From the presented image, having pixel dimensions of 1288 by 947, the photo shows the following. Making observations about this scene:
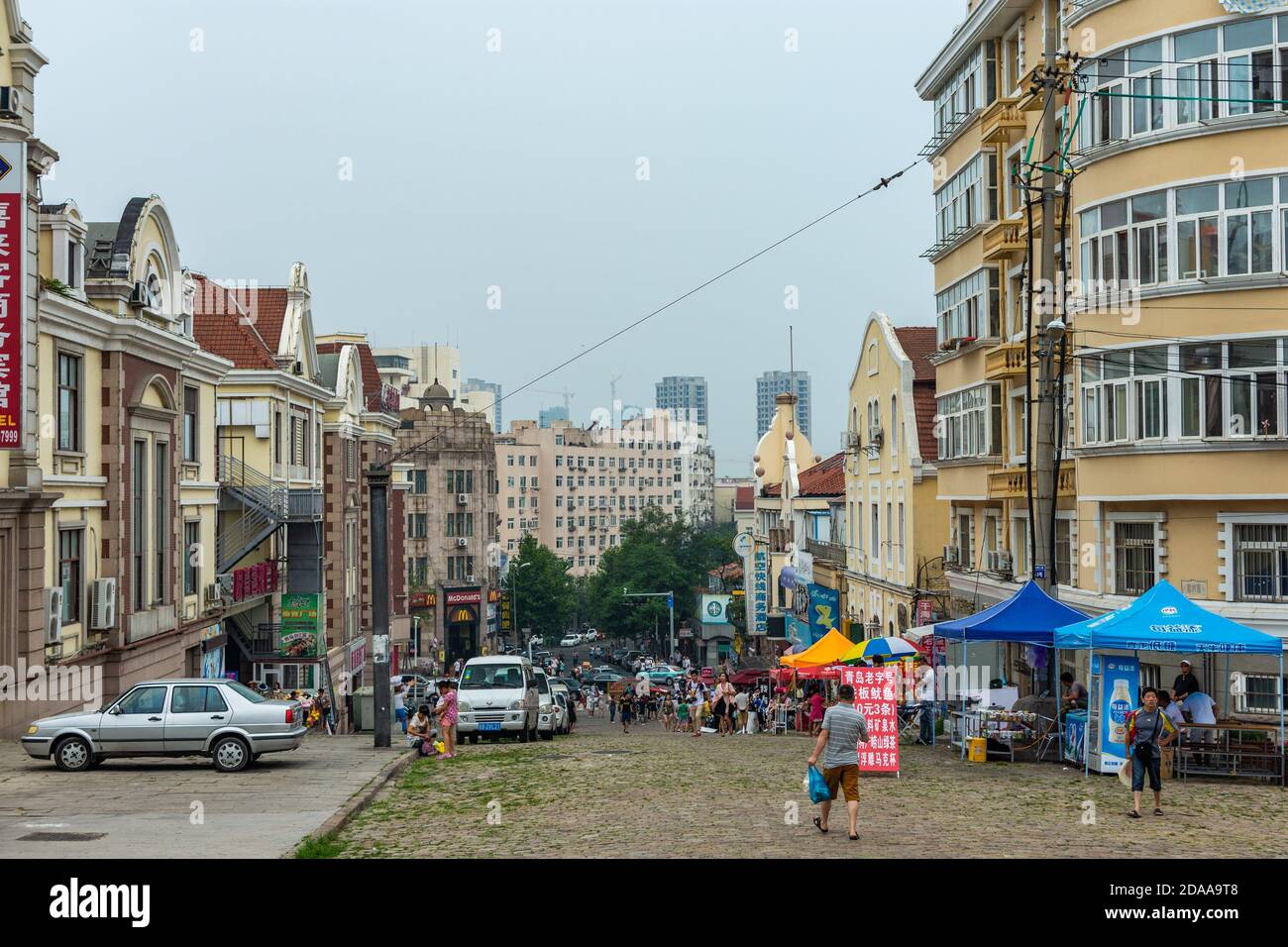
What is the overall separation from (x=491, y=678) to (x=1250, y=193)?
17.8 meters

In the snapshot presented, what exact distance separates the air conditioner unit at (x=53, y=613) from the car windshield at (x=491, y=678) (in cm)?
830

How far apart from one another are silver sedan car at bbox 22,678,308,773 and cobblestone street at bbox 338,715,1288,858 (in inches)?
92.5

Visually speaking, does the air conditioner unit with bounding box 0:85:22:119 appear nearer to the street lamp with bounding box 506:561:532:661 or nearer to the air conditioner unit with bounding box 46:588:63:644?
the air conditioner unit with bounding box 46:588:63:644

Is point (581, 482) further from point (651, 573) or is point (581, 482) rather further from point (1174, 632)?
point (1174, 632)

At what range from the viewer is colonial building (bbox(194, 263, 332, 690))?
147 feet

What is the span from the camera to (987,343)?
112 feet

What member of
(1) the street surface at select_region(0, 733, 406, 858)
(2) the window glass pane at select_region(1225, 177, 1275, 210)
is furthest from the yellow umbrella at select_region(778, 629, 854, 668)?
(2) the window glass pane at select_region(1225, 177, 1275, 210)

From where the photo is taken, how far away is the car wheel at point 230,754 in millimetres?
20672

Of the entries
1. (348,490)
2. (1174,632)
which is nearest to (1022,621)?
(1174,632)

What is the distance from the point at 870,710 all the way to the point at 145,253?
69.9ft

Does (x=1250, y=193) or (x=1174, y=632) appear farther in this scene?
(x=1250, y=193)

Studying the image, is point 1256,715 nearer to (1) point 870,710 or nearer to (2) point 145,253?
(1) point 870,710

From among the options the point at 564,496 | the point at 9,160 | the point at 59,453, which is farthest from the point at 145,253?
the point at 564,496

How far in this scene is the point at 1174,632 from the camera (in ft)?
63.8
